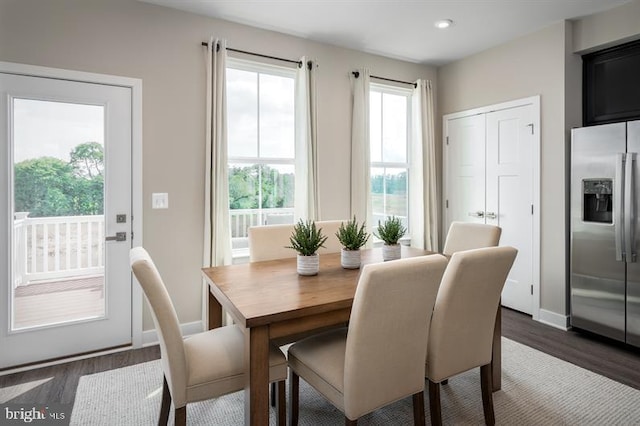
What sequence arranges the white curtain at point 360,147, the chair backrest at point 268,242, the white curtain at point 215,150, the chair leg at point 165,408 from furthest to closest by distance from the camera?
the white curtain at point 360,147
the white curtain at point 215,150
the chair backrest at point 268,242
the chair leg at point 165,408

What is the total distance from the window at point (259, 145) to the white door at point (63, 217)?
35.4 inches

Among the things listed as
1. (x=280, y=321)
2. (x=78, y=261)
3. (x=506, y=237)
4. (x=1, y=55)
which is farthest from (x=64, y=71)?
(x=506, y=237)

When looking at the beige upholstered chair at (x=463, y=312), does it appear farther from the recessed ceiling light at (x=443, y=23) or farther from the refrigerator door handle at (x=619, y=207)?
the recessed ceiling light at (x=443, y=23)

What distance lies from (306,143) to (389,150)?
125 cm

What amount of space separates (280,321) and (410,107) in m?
3.73

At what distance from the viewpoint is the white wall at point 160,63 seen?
2670 mm

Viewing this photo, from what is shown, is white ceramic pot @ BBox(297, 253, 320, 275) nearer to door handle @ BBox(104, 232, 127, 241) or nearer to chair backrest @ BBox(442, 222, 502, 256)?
chair backrest @ BBox(442, 222, 502, 256)

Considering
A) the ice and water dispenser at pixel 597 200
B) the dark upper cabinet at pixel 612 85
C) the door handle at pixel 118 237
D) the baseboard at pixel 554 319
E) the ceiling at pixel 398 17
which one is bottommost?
the baseboard at pixel 554 319

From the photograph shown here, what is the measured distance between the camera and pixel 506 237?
157 inches

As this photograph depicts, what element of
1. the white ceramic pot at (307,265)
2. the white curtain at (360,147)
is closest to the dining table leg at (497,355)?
the white ceramic pot at (307,265)

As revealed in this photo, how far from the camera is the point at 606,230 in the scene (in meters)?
3.08

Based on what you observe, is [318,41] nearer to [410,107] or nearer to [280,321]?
[410,107]

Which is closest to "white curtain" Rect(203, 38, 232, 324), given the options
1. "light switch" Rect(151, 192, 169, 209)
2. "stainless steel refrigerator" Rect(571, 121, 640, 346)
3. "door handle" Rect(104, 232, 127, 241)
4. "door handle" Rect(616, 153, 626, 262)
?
"light switch" Rect(151, 192, 169, 209)

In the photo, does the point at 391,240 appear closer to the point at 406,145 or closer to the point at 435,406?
the point at 435,406
